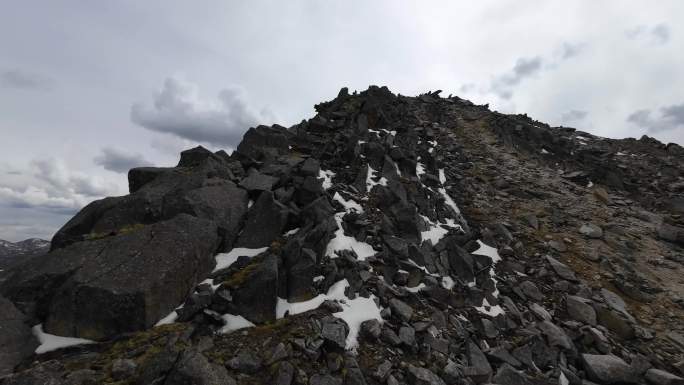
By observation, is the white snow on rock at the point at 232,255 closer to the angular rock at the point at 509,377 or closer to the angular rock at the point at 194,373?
the angular rock at the point at 194,373

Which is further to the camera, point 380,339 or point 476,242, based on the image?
point 476,242

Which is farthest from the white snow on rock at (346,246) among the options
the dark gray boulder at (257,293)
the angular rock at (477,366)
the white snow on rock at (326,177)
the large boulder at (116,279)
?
the angular rock at (477,366)

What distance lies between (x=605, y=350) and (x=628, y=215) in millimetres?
13812

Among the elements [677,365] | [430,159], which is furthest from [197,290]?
[430,159]

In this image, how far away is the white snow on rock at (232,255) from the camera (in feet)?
38.1

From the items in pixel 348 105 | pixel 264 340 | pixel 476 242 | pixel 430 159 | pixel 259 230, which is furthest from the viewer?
pixel 348 105

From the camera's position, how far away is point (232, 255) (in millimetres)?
12117

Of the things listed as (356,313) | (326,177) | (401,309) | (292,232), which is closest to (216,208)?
(292,232)

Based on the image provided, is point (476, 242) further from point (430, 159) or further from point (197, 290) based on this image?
point (197, 290)

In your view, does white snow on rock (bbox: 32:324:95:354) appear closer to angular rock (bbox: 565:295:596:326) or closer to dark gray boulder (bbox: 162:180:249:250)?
dark gray boulder (bbox: 162:180:249:250)

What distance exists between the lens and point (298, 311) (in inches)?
396

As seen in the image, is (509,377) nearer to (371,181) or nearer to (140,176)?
(371,181)

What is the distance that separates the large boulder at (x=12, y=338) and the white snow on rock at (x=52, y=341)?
140 millimetres

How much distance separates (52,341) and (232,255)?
5.20m
